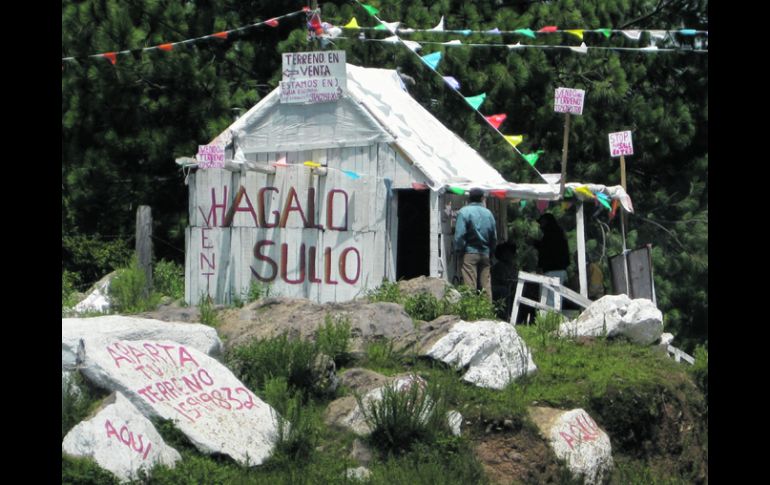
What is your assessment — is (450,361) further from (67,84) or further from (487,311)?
(67,84)

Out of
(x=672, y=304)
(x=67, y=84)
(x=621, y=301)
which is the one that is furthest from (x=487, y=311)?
(x=672, y=304)

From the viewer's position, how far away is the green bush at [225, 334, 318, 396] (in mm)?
10484

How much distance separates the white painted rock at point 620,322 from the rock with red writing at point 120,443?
17.6 feet

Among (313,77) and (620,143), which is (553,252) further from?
(313,77)

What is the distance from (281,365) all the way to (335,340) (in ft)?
3.54

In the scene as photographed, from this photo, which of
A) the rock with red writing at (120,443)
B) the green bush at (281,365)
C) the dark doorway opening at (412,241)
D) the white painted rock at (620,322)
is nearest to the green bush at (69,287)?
the green bush at (281,365)

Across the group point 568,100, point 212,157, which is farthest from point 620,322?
point 212,157

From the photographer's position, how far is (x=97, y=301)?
14.9 m

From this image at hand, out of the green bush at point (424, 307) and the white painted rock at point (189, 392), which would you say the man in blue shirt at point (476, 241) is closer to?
the green bush at point (424, 307)

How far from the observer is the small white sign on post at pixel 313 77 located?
15.1m

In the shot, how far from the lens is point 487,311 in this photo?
43.1 ft

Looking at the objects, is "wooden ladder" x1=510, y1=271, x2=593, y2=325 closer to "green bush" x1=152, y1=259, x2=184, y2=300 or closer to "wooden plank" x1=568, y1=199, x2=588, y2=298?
"wooden plank" x1=568, y1=199, x2=588, y2=298

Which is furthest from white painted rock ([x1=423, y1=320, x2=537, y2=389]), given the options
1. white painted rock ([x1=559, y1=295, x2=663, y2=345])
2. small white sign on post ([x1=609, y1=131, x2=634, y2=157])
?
small white sign on post ([x1=609, y1=131, x2=634, y2=157])

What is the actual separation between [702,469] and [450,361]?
2.80 meters
